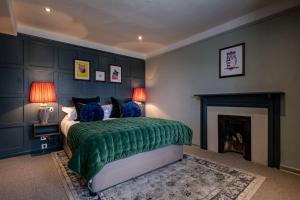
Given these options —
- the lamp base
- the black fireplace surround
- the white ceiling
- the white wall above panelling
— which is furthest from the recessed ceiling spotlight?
the black fireplace surround

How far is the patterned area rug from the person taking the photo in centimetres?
183

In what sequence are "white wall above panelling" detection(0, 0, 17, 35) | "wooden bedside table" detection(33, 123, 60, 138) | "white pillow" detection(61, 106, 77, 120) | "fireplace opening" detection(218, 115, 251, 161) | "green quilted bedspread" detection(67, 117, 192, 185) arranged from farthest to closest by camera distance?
"white pillow" detection(61, 106, 77, 120) → "wooden bedside table" detection(33, 123, 60, 138) → "fireplace opening" detection(218, 115, 251, 161) → "white wall above panelling" detection(0, 0, 17, 35) → "green quilted bedspread" detection(67, 117, 192, 185)

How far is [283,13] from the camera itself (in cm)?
249

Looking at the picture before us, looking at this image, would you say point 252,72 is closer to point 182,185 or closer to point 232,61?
point 232,61

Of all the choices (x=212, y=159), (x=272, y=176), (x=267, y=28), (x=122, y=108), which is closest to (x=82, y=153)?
A: (x=122, y=108)

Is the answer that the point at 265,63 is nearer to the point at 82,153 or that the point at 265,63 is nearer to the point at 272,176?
the point at 272,176

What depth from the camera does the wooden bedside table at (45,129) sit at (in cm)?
319

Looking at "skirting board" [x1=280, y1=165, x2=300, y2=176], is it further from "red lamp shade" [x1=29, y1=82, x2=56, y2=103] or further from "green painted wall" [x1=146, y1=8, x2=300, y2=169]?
"red lamp shade" [x1=29, y1=82, x2=56, y2=103]

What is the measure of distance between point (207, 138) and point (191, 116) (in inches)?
25.0

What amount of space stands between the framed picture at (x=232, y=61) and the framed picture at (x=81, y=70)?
3.13 meters

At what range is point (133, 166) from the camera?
2230 mm

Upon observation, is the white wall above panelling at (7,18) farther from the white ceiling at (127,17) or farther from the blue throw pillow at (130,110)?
the blue throw pillow at (130,110)

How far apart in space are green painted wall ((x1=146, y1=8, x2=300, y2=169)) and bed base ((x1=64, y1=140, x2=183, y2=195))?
4.38 feet

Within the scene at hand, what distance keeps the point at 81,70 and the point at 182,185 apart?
11.0 feet
